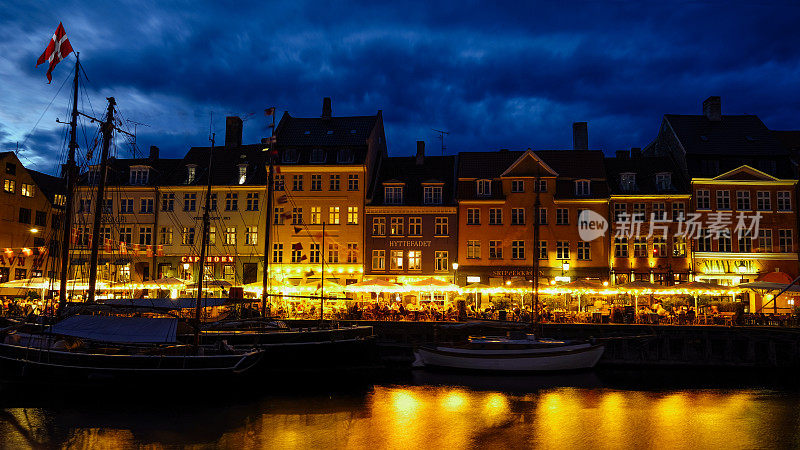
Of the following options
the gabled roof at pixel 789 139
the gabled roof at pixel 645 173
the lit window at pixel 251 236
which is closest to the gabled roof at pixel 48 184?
the lit window at pixel 251 236

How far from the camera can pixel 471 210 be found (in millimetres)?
48438

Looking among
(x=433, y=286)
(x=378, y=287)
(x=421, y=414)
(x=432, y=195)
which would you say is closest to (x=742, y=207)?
(x=432, y=195)

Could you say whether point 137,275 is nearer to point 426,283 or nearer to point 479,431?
point 426,283

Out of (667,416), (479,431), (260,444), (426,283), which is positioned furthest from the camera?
(426,283)

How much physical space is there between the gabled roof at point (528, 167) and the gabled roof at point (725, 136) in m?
11.2

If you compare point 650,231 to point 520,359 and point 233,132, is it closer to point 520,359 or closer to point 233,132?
point 520,359

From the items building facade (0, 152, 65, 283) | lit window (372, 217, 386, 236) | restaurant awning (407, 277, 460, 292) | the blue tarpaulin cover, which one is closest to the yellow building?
lit window (372, 217, 386, 236)

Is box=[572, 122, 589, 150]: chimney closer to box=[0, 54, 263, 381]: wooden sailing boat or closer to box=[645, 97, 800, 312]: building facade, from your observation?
box=[645, 97, 800, 312]: building facade

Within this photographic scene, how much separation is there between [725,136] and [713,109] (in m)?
3.74

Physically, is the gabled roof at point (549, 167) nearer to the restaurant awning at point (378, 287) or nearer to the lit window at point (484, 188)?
the lit window at point (484, 188)

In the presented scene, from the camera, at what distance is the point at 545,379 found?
32.1 metres

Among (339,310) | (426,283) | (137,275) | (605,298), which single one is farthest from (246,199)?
(605,298)

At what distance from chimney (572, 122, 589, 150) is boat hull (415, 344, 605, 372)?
24.1 metres

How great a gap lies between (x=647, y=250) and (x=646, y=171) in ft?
22.2
